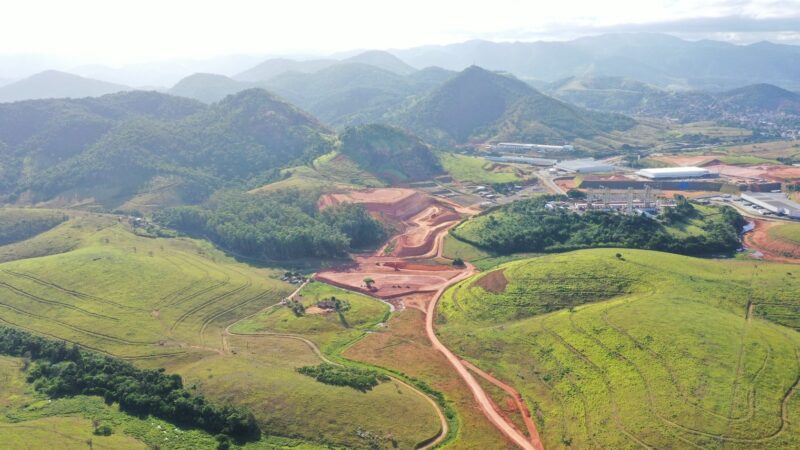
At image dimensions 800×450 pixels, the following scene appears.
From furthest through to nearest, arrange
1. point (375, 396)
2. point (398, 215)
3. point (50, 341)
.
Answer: point (398, 215), point (50, 341), point (375, 396)

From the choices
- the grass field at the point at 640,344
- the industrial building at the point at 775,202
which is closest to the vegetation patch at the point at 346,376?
the grass field at the point at 640,344

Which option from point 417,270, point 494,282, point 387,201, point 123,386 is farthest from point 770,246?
point 123,386

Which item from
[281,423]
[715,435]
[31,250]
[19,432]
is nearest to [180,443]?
[281,423]

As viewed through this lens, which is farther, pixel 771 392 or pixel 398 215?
pixel 398 215

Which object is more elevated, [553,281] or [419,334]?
[553,281]

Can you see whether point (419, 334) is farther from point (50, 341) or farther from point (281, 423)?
point (50, 341)

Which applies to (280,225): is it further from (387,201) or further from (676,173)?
(676,173)
